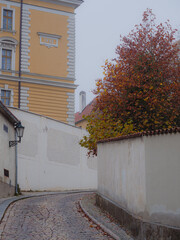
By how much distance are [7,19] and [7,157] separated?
14.1m

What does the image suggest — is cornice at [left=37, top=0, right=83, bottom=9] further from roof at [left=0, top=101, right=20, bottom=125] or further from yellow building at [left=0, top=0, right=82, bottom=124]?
roof at [left=0, top=101, right=20, bottom=125]

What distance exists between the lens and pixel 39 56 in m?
28.1

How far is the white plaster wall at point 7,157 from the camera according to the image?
53.5 ft

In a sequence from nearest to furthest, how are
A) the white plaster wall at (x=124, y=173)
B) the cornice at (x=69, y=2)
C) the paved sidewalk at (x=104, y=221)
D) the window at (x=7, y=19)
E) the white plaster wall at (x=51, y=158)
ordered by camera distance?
the white plaster wall at (x=124, y=173)
the paved sidewalk at (x=104, y=221)
the white plaster wall at (x=51, y=158)
the window at (x=7, y=19)
the cornice at (x=69, y=2)

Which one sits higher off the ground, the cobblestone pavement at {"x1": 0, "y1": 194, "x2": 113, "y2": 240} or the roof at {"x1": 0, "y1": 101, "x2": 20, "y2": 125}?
the roof at {"x1": 0, "y1": 101, "x2": 20, "y2": 125}

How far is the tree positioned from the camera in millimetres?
15969

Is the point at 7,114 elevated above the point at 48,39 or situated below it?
below

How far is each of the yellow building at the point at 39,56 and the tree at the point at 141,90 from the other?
10762 millimetres

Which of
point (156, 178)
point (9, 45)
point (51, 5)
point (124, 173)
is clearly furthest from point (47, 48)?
point (156, 178)

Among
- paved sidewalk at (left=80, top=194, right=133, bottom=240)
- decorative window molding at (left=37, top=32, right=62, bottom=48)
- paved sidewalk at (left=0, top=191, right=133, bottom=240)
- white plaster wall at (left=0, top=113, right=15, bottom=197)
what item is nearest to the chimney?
decorative window molding at (left=37, top=32, right=62, bottom=48)

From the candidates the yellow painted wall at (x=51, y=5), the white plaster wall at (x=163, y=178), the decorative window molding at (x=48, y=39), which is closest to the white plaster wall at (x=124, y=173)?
the white plaster wall at (x=163, y=178)

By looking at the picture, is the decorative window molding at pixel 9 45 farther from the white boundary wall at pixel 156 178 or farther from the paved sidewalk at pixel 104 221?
the white boundary wall at pixel 156 178

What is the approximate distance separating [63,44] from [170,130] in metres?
22.3

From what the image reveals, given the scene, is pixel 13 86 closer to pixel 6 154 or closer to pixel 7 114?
pixel 7 114
